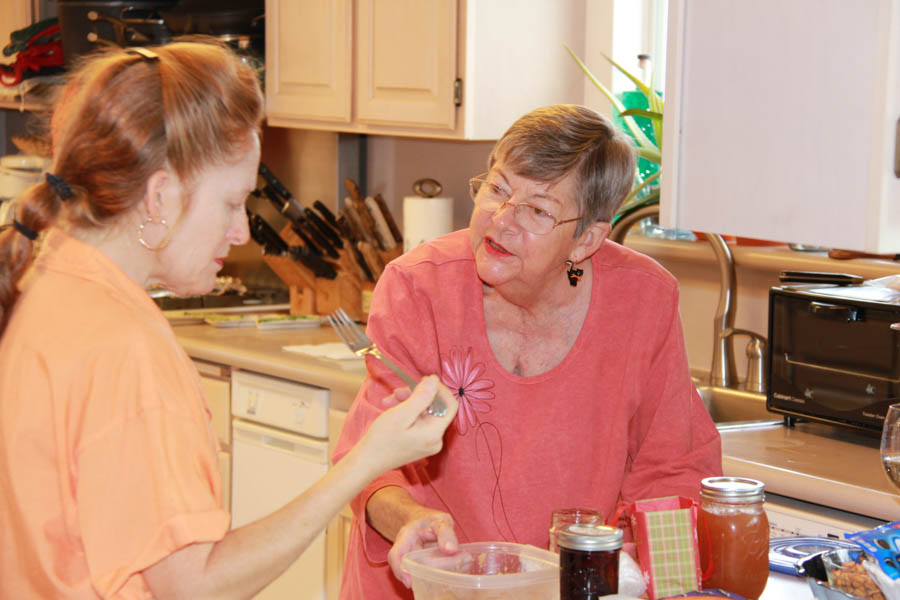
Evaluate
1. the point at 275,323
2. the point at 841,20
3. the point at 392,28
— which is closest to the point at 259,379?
the point at 275,323

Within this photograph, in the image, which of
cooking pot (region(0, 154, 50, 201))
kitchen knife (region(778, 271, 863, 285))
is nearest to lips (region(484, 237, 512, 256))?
kitchen knife (region(778, 271, 863, 285))

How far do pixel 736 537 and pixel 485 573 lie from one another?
0.30m

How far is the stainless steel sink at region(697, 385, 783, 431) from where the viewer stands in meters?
2.58

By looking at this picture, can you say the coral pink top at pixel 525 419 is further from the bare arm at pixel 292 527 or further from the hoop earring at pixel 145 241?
the hoop earring at pixel 145 241

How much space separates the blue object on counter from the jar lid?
37 centimetres

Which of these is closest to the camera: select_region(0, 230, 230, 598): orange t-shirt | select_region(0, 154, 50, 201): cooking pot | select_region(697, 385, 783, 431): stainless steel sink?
select_region(0, 230, 230, 598): orange t-shirt

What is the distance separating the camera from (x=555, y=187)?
5.77 ft

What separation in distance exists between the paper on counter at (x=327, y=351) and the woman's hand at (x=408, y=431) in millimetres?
1658

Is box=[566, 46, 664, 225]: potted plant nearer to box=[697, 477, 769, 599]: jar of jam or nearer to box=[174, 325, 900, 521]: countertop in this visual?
box=[174, 325, 900, 521]: countertop

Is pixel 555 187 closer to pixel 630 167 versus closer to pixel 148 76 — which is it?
pixel 630 167

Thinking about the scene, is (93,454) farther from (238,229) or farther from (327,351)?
(327,351)

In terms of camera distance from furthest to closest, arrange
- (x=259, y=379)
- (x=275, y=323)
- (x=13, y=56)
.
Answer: (x=13, y=56)
(x=275, y=323)
(x=259, y=379)

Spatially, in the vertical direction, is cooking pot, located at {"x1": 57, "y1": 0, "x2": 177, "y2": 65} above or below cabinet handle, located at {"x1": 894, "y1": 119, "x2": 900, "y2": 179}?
above

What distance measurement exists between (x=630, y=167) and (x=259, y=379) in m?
1.49
